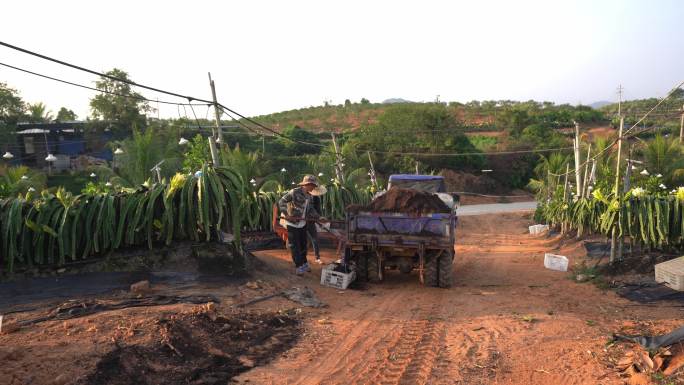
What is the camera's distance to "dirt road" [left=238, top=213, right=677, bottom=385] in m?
5.10

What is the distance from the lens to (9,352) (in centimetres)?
462

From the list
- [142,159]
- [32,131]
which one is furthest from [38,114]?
[142,159]

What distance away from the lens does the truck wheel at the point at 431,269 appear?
925cm

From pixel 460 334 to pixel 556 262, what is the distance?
6.17m

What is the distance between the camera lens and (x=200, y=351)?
5.26 m

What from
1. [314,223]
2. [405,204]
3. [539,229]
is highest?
[405,204]

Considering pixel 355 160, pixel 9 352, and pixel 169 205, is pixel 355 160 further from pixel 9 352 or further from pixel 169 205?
pixel 9 352

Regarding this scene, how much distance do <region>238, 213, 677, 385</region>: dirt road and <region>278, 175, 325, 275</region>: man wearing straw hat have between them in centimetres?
47

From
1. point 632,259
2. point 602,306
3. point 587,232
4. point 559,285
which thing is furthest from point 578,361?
point 587,232

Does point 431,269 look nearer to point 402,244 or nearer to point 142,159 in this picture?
point 402,244

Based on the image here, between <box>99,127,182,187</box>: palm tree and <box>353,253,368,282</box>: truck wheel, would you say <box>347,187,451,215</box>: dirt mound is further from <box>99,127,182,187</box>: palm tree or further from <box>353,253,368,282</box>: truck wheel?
<box>99,127,182,187</box>: palm tree

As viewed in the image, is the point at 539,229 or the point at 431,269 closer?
the point at 431,269

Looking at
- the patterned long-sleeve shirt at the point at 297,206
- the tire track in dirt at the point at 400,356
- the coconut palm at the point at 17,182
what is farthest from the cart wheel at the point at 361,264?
the coconut palm at the point at 17,182

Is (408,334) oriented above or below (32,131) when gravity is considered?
below
